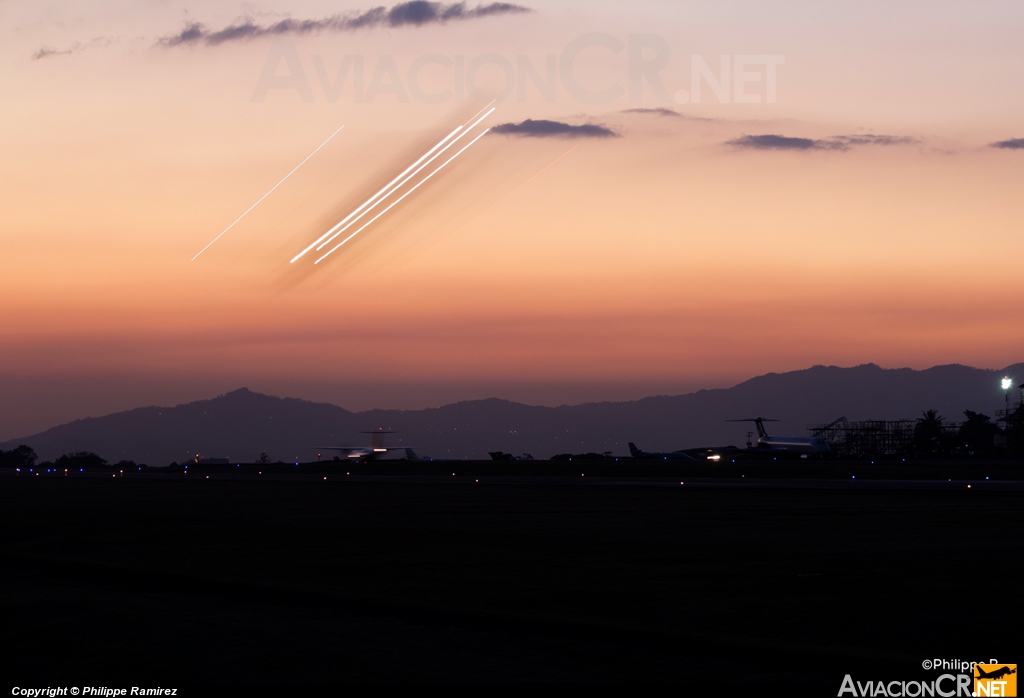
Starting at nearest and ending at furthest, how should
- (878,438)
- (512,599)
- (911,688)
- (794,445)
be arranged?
(911,688) → (512,599) → (794,445) → (878,438)

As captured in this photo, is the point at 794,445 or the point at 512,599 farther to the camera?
the point at 794,445

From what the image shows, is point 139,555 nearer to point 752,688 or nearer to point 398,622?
point 398,622

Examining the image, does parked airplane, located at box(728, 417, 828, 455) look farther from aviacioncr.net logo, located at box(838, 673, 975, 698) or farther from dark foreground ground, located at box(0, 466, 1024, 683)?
aviacioncr.net logo, located at box(838, 673, 975, 698)

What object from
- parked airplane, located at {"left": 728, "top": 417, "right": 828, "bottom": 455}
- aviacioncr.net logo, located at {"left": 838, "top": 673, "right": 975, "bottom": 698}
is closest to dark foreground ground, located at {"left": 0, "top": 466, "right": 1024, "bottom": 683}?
aviacioncr.net logo, located at {"left": 838, "top": 673, "right": 975, "bottom": 698}

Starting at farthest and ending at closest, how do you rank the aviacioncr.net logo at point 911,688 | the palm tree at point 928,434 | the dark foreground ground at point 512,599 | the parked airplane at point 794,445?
the palm tree at point 928,434, the parked airplane at point 794,445, the dark foreground ground at point 512,599, the aviacioncr.net logo at point 911,688

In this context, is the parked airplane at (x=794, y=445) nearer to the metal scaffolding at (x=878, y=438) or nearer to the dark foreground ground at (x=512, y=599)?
the metal scaffolding at (x=878, y=438)

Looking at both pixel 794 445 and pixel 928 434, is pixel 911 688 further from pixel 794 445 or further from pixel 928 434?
pixel 928 434

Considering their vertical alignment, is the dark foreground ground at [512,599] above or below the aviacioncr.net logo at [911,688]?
above

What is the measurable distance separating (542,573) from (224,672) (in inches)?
398

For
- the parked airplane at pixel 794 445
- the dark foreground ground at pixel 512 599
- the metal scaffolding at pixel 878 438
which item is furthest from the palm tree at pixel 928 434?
the dark foreground ground at pixel 512 599

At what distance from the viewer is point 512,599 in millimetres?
17891

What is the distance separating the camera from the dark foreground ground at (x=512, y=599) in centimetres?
1270

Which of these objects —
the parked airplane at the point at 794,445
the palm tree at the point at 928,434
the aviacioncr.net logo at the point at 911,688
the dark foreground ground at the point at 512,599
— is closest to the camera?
the aviacioncr.net logo at the point at 911,688

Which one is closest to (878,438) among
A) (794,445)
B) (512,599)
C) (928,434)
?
(928,434)
